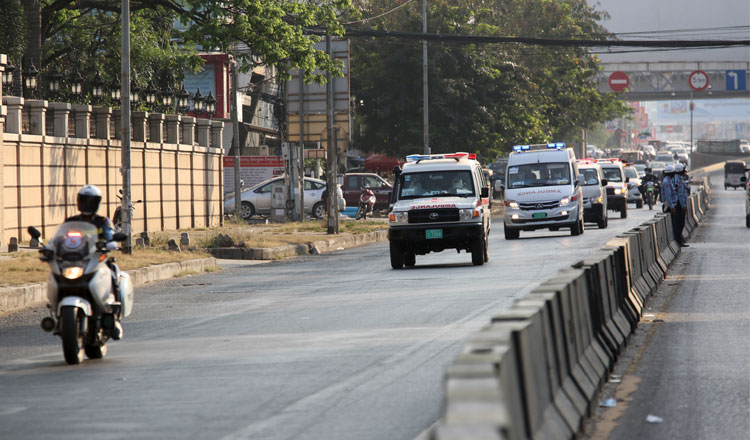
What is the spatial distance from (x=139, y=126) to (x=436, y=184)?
45.8 feet

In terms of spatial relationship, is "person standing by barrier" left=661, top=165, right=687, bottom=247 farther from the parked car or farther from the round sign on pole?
the round sign on pole

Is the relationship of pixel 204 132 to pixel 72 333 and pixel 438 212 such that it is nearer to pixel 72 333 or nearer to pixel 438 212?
pixel 438 212

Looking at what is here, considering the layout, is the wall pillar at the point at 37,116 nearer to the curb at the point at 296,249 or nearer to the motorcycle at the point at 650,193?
the curb at the point at 296,249

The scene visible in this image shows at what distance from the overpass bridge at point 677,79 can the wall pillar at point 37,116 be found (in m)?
65.9

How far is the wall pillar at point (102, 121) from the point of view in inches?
1221

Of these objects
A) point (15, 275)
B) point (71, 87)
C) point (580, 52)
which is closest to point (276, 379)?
point (15, 275)

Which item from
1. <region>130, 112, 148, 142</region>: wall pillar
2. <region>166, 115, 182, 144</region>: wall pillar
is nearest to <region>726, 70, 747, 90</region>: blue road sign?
<region>166, 115, 182, 144</region>: wall pillar

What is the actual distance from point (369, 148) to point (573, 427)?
5041 centimetres

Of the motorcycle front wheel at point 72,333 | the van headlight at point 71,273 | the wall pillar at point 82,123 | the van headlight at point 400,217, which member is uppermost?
the wall pillar at point 82,123

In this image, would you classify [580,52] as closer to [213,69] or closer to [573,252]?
[213,69]

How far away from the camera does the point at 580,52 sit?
73562mm

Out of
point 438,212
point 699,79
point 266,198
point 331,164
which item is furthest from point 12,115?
point 699,79

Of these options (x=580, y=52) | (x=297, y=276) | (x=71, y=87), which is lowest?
(x=297, y=276)

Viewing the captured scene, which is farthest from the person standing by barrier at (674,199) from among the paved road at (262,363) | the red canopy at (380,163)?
the red canopy at (380,163)
